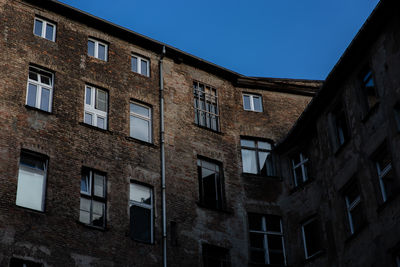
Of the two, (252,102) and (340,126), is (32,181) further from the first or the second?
(252,102)

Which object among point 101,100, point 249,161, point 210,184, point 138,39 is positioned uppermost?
point 138,39

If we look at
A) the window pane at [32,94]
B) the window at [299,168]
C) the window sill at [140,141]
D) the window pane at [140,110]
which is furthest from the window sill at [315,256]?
the window pane at [32,94]

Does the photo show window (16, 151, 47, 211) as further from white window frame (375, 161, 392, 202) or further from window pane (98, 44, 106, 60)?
white window frame (375, 161, 392, 202)

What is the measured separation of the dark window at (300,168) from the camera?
28.7 m

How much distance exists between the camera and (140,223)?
83.9 feet

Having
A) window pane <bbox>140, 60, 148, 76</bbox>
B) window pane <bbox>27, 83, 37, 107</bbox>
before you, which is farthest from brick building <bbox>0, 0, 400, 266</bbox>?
window pane <bbox>140, 60, 148, 76</bbox>

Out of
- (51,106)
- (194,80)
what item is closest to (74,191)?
(51,106)

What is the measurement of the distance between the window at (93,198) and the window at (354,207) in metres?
8.66

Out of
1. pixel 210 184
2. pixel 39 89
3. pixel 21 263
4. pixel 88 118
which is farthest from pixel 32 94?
pixel 210 184

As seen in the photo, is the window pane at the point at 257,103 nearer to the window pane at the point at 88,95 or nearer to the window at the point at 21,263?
the window pane at the point at 88,95

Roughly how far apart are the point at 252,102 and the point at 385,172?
10.6 meters

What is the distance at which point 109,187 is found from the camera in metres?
25.4

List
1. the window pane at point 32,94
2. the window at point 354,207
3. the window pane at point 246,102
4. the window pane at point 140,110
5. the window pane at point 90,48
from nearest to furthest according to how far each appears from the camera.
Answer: the window at point 354,207, the window pane at point 32,94, the window pane at point 140,110, the window pane at point 90,48, the window pane at point 246,102

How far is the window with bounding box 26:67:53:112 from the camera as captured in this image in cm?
2580
